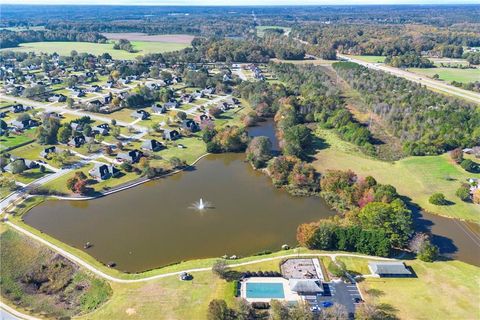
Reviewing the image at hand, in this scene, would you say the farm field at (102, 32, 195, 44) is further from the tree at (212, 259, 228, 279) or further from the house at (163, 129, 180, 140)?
the tree at (212, 259, 228, 279)

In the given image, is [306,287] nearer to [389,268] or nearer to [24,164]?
[389,268]

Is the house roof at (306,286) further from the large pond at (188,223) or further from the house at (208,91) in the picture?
the house at (208,91)

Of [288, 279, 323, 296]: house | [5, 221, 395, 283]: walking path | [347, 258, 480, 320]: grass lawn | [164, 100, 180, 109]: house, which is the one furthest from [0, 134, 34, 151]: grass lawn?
[347, 258, 480, 320]: grass lawn

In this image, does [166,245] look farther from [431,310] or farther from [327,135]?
[327,135]

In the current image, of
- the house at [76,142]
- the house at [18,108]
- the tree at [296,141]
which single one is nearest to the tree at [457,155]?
the tree at [296,141]

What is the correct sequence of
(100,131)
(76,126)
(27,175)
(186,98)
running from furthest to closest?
(186,98) < (76,126) < (100,131) < (27,175)

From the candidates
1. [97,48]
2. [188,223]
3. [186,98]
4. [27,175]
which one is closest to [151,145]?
[27,175]

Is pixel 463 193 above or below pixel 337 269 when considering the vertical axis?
above

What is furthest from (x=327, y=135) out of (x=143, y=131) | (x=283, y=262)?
(x=283, y=262)
